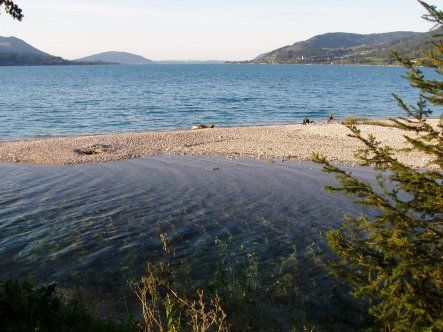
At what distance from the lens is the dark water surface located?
12383 mm

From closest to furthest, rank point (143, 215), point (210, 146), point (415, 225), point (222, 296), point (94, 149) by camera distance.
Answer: point (415, 225) → point (222, 296) → point (143, 215) → point (94, 149) → point (210, 146)

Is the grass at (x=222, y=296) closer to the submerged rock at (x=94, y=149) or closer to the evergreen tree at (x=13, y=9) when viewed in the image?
the evergreen tree at (x=13, y=9)

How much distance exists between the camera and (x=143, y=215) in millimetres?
16484

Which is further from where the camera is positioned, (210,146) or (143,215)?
(210,146)

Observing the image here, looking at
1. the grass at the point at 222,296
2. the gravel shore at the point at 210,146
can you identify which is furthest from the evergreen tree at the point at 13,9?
the gravel shore at the point at 210,146

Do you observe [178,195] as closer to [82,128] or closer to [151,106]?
[82,128]

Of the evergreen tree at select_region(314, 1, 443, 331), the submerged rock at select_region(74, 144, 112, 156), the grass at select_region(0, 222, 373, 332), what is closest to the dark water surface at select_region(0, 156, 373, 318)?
the grass at select_region(0, 222, 373, 332)

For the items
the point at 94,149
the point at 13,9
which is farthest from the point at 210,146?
the point at 13,9

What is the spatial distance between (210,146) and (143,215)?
50.4ft

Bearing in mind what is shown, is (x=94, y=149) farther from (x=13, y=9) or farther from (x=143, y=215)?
(x=13, y=9)

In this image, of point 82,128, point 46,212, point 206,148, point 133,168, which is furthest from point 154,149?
point 82,128

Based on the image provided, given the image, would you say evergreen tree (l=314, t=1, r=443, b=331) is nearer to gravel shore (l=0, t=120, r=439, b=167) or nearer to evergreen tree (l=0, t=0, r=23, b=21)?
evergreen tree (l=0, t=0, r=23, b=21)

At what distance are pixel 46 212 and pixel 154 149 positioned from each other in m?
14.1

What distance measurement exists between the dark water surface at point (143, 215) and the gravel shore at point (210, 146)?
2.50 meters
